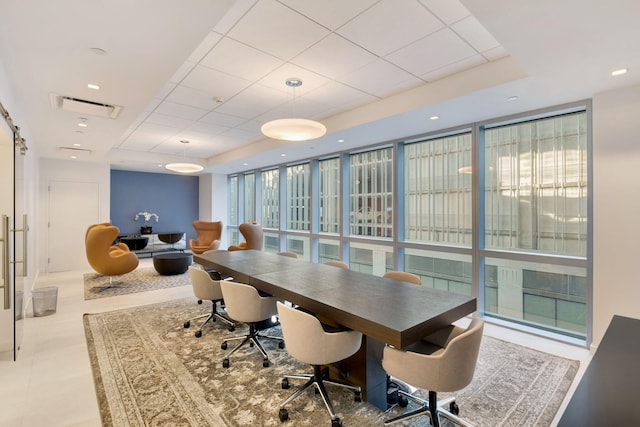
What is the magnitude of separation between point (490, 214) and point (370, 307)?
2.88 meters

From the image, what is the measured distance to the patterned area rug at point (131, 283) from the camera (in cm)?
530

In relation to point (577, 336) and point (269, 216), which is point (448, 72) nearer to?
point (577, 336)

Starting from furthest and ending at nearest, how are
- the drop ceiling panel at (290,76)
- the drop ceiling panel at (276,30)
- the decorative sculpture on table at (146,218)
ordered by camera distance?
the decorative sculpture on table at (146,218)
the drop ceiling panel at (290,76)
the drop ceiling panel at (276,30)

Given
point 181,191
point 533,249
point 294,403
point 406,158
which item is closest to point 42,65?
point 294,403

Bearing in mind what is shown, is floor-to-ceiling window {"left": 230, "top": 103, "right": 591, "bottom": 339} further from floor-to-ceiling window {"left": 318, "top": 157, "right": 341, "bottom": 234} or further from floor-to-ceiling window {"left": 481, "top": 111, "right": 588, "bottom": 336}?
floor-to-ceiling window {"left": 318, "top": 157, "right": 341, "bottom": 234}

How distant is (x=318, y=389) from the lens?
231 centimetres

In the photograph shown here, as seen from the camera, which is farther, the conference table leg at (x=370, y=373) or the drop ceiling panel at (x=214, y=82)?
the drop ceiling panel at (x=214, y=82)

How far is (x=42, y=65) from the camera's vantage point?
2568 mm

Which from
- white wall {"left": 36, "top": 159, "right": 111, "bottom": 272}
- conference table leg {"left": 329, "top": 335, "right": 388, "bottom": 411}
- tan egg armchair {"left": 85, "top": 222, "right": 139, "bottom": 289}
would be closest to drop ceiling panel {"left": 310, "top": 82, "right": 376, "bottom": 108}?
conference table leg {"left": 329, "top": 335, "right": 388, "bottom": 411}

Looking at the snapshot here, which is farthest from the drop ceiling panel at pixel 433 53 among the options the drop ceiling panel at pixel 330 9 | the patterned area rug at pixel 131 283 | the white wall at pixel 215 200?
the white wall at pixel 215 200

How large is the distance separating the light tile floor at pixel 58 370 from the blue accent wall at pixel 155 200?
16.7ft

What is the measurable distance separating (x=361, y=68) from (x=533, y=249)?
3.03 m

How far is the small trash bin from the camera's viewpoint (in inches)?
163

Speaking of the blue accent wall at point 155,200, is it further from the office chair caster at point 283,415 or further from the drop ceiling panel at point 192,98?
the office chair caster at point 283,415
